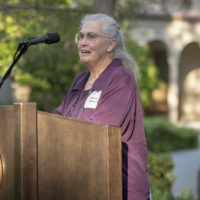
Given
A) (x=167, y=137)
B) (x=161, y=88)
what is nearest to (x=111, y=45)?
(x=167, y=137)

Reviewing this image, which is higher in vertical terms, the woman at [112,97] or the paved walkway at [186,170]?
the woman at [112,97]

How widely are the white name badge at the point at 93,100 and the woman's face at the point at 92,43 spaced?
24 cm

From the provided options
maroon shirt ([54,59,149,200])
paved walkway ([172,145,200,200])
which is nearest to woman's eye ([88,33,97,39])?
maroon shirt ([54,59,149,200])

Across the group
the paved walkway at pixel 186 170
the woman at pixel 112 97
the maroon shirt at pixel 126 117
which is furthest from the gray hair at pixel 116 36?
the paved walkway at pixel 186 170

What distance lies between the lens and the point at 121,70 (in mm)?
2164

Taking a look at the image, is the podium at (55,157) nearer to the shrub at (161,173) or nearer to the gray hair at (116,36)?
the gray hair at (116,36)

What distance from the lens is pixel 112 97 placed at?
202 cm

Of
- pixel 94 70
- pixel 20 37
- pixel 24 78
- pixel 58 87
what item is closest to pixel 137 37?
pixel 58 87

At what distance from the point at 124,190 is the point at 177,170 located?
8220mm

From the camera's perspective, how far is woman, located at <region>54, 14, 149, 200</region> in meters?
1.99

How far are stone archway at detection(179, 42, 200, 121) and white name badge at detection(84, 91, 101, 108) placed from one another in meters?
23.4

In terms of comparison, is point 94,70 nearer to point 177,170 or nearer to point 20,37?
point 20,37

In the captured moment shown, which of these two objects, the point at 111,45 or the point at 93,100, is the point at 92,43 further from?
the point at 93,100

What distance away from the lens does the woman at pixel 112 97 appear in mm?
1993
